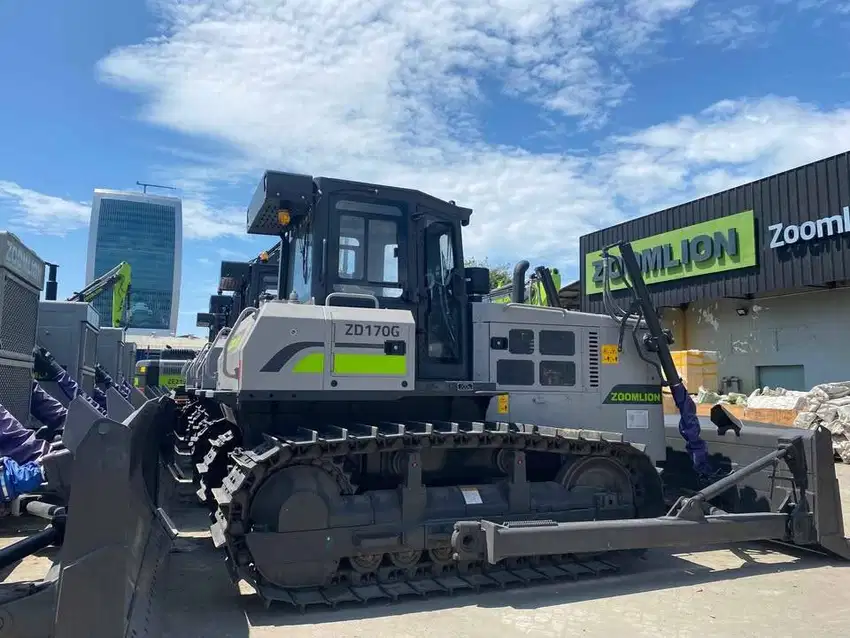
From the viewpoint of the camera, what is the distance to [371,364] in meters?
5.50

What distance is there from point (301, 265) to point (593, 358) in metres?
3.15

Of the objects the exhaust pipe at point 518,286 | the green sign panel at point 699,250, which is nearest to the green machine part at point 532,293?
the exhaust pipe at point 518,286

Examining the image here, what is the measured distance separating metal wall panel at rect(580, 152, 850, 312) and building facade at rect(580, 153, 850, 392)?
0.03 metres

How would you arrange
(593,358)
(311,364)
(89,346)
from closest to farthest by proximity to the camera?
1. (311,364)
2. (593,358)
3. (89,346)

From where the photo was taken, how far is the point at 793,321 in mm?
19781

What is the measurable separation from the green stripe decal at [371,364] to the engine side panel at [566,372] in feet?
3.62

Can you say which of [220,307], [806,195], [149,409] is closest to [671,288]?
[806,195]

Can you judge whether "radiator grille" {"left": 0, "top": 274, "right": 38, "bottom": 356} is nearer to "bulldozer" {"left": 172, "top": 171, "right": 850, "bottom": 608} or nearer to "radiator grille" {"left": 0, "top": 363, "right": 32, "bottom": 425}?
"radiator grille" {"left": 0, "top": 363, "right": 32, "bottom": 425}

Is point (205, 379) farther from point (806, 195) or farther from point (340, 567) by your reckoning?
point (806, 195)

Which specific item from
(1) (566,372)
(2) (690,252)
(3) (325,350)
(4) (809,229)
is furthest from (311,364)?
(2) (690,252)

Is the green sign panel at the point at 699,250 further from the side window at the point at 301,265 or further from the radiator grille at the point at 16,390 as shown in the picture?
the radiator grille at the point at 16,390

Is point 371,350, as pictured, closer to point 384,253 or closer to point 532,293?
point 384,253

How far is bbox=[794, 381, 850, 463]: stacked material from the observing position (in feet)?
45.0

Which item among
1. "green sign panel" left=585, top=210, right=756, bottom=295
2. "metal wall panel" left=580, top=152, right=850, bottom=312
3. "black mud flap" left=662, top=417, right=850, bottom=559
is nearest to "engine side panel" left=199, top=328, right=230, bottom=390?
"black mud flap" left=662, top=417, right=850, bottom=559
